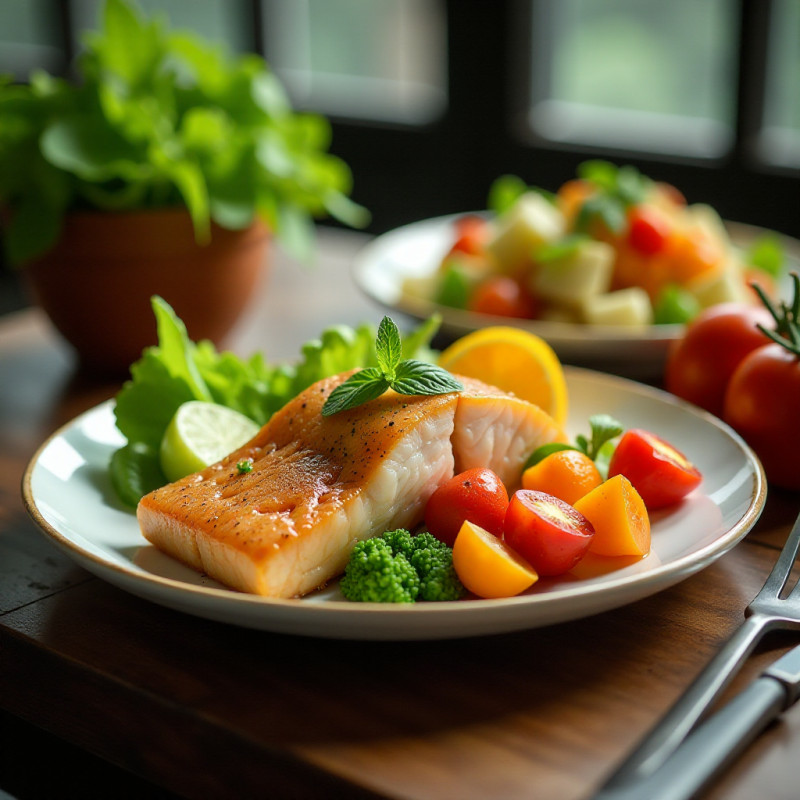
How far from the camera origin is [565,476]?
150cm

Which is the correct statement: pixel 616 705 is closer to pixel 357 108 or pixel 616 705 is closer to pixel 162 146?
pixel 162 146

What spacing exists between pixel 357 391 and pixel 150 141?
3.28 ft

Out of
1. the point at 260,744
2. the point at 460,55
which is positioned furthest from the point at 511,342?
the point at 460,55

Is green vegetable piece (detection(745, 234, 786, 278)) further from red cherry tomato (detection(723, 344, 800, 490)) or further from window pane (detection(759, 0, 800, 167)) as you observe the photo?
window pane (detection(759, 0, 800, 167))

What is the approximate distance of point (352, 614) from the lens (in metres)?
1.12

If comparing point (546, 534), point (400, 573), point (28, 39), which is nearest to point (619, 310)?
point (546, 534)

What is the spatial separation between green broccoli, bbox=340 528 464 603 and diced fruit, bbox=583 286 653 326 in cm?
127

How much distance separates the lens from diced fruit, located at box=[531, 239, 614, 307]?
2518 mm

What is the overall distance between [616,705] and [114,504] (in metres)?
0.87

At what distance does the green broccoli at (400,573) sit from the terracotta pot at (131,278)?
3.86ft

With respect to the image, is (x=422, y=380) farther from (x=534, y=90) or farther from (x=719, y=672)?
(x=534, y=90)

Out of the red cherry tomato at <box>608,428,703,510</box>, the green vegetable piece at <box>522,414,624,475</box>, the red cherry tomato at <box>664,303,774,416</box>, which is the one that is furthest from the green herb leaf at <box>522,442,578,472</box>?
the red cherry tomato at <box>664,303,774,416</box>

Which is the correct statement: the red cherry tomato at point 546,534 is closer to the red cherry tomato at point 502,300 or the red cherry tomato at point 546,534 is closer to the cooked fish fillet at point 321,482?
the cooked fish fillet at point 321,482

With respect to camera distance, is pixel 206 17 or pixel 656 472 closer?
pixel 656 472
